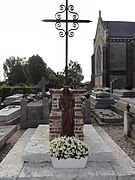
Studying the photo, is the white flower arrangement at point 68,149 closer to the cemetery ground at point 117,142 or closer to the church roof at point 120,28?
the cemetery ground at point 117,142

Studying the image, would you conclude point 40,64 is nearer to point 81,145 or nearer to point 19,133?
point 19,133

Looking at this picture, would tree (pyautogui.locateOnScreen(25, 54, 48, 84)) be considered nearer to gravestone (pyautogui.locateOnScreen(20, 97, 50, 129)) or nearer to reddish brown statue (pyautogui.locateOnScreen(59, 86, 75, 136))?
gravestone (pyautogui.locateOnScreen(20, 97, 50, 129))

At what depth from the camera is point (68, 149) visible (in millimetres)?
4461

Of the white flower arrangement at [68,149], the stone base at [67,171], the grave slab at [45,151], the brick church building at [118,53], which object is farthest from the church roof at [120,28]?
the white flower arrangement at [68,149]

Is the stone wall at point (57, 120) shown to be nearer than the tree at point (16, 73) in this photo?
Yes

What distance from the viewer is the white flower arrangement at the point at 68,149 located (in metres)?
4.41

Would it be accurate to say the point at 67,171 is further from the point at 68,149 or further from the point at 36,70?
the point at 36,70

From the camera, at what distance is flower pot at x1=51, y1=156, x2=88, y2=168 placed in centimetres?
441

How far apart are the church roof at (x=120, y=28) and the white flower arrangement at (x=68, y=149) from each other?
34.7 metres

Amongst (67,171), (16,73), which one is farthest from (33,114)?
(16,73)

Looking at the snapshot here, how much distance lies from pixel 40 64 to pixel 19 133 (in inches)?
2004

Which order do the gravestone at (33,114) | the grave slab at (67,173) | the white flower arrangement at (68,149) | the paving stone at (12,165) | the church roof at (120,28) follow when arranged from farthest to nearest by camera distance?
the church roof at (120,28) → the gravestone at (33,114) → the white flower arrangement at (68,149) → the paving stone at (12,165) → the grave slab at (67,173)

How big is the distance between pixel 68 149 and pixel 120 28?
36636mm

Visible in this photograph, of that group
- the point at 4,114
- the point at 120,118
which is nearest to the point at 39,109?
the point at 4,114
